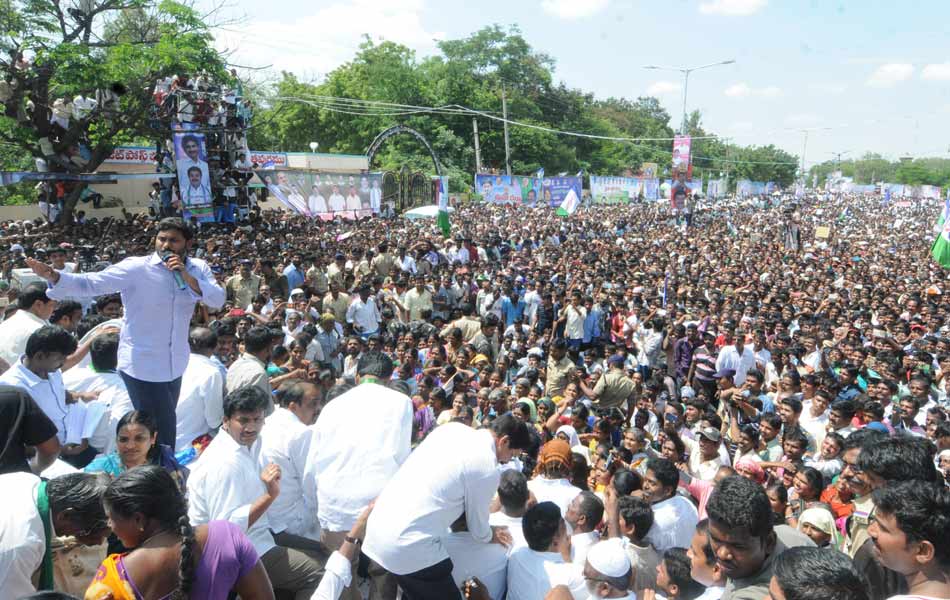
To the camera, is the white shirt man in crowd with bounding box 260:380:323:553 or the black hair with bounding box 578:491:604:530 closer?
the white shirt man in crowd with bounding box 260:380:323:553

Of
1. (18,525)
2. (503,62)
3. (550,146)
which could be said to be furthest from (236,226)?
(503,62)

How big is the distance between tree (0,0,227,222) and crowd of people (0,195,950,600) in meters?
9.93

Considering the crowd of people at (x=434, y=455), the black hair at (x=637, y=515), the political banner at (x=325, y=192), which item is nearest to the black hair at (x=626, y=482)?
the crowd of people at (x=434, y=455)

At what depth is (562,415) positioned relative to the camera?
A: 556 cm

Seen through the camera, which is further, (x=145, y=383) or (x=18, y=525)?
(x=145, y=383)

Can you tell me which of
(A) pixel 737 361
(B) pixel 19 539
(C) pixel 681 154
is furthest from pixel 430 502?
(C) pixel 681 154

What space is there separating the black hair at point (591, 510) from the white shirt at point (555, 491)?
0.69 ft

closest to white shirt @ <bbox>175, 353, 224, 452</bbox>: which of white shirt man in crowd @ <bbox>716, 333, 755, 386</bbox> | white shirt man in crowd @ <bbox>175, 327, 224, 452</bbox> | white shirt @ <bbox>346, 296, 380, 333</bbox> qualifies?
white shirt man in crowd @ <bbox>175, 327, 224, 452</bbox>

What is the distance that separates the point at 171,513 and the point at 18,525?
486mm

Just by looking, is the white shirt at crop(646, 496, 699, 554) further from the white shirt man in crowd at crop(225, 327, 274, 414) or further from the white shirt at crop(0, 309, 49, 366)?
the white shirt at crop(0, 309, 49, 366)

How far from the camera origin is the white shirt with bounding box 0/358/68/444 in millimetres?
3184

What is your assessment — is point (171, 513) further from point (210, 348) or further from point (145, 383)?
point (210, 348)

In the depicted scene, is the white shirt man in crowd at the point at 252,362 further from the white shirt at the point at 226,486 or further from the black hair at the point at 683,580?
the black hair at the point at 683,580

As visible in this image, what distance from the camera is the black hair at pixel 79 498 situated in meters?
2.18
